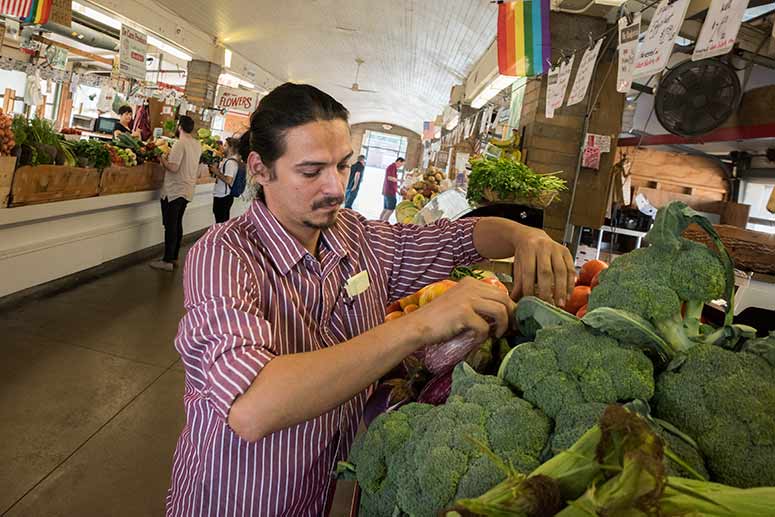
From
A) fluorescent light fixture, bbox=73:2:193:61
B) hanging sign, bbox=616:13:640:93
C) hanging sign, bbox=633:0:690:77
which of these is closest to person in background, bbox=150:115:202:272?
fluorescent light fixture, bbox=73:2:193:61

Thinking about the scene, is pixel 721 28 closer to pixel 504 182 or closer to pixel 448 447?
pixel 504 182

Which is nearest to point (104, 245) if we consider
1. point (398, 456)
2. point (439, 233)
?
point (439, 233)

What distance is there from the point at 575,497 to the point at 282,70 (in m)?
17.6

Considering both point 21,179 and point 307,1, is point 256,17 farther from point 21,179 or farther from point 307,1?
point 21,179

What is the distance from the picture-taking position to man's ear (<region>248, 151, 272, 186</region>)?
138cm

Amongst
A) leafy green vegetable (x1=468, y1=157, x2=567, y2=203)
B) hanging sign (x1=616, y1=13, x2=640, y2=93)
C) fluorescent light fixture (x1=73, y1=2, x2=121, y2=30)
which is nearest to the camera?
hanging sign (x1=616, y1=13, x2=640, y2=93)

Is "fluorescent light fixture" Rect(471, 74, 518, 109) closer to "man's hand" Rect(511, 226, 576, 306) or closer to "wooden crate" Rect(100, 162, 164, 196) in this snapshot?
"wooden crate" Rect(100, 162, 164, 196)

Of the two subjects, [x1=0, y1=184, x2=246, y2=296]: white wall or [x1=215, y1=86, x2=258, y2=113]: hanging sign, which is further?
[x1=215, y1=86, x2=258, y2=113]: hanging sign

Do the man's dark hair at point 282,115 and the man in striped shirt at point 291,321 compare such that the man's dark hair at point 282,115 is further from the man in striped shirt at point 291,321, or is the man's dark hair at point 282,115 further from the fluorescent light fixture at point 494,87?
the fluorescent light fixture at point 494,87

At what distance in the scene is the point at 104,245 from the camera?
243 inches

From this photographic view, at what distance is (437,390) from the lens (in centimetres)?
113

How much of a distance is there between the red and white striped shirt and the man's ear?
8 cm

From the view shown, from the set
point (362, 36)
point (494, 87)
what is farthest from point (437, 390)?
point (362, 36)

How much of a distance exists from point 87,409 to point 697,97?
14.9 ft
